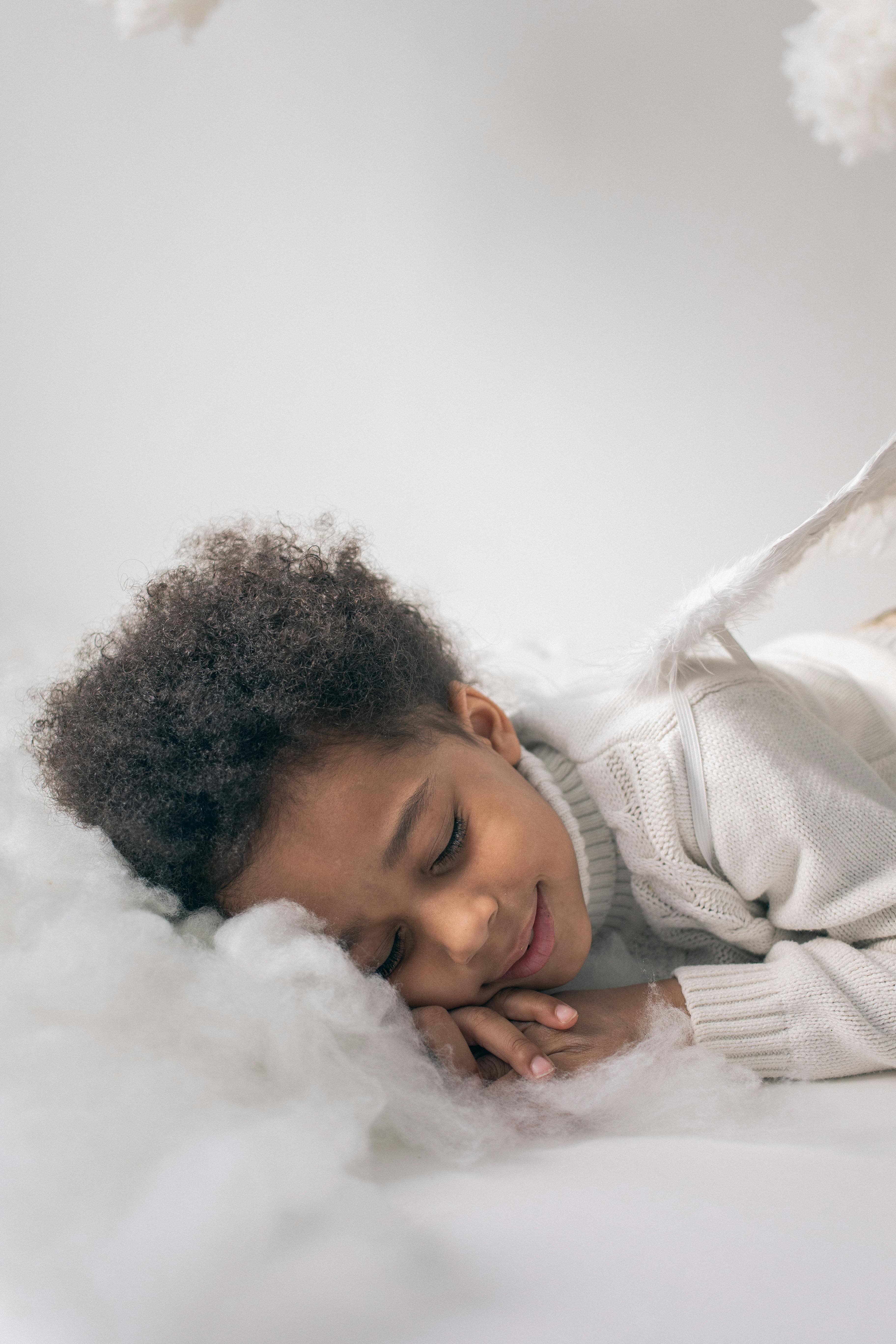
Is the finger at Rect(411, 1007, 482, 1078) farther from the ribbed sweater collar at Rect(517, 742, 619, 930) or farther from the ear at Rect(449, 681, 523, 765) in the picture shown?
the ear at Rect(449, 681, 523, 765)

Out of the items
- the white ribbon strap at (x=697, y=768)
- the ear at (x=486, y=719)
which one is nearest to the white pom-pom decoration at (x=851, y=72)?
the white ribbon strap at (x=697, y=768)

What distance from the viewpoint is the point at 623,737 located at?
1055 mm

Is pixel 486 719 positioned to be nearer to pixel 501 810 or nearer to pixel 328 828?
pixel 501 810

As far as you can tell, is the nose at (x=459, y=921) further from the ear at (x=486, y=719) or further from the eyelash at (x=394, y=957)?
the ear at (x=486, y=719)

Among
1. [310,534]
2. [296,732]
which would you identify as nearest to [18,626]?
[310,534]

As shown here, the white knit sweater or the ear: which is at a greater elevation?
the ear

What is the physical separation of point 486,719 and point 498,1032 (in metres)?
0.36

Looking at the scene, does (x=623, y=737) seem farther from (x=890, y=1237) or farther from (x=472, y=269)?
(x=472, y=269)

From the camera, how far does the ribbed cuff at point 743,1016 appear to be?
85cm

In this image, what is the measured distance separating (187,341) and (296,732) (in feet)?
3.78

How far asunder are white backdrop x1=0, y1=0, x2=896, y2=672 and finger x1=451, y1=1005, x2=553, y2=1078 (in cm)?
103

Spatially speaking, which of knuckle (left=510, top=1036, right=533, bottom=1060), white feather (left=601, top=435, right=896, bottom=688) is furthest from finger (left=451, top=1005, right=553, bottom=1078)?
white feather (left=601, top=435, right=896, bottom=688)

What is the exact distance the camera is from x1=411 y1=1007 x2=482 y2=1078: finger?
80 cm

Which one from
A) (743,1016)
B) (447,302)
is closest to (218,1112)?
(743,1016)
